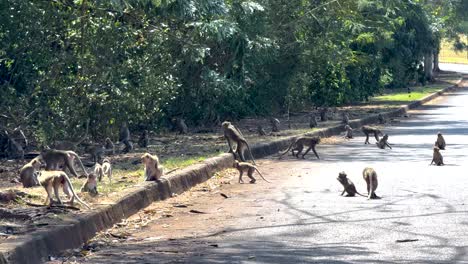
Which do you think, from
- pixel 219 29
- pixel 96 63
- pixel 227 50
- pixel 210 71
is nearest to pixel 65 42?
A: pixel 96 63

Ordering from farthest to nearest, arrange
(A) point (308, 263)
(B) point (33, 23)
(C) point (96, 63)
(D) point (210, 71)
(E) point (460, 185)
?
(D) point (210, 71) → (C) point (96, 63) → (B) point (33, 23) → (E) point (460, 185) → (A) point (308, 263)

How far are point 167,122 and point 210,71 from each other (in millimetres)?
1798

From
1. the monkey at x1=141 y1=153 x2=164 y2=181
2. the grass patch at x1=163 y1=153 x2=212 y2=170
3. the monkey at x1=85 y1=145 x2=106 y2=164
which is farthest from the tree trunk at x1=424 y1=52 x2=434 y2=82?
the monkey at x1=141 y1=153 x2=164 y2=181

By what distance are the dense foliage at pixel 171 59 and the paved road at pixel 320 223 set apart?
3307 mm

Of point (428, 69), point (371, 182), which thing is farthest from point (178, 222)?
point (428, 69)

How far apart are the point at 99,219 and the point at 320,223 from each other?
2.25m

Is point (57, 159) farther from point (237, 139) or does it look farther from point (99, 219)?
point (237, 139)

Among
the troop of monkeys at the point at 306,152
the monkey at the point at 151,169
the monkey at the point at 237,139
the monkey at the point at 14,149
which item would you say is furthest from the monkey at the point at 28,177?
the monkey at the point at 237,139

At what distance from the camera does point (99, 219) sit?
35.5ft

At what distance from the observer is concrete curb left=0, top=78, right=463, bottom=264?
8.77 meters

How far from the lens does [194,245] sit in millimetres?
9914

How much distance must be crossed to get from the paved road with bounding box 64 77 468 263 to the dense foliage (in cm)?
331

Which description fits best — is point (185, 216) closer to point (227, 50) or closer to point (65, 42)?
point (65, 42)

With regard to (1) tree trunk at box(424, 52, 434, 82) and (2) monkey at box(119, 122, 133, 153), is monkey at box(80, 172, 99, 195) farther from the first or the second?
(1) tree trunk at box(424, 52, 434, 82)
